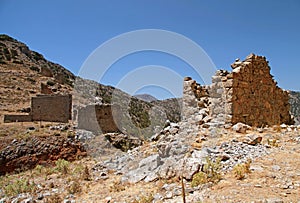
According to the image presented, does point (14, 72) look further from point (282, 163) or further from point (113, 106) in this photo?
point (282, 163)

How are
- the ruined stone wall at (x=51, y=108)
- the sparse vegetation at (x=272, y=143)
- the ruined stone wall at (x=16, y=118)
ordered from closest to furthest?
the sparse vegetation at (x=272, y=143) < the ruined stone wall at (x=16, y=118) < the ruined stone wall at (x=51, y=108)

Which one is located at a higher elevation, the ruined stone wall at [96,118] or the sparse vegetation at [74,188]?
the ruined stone wall at [96,118]

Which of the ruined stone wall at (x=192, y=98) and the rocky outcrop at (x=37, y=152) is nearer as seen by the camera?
the ruined stone wall at (x=192, y=98)

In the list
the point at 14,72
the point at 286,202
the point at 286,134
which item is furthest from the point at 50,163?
the point at 14,72

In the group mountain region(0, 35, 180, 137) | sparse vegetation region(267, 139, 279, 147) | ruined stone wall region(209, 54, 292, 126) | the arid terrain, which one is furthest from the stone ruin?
mountain region(0, 35, 180, 137)

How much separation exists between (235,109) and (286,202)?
3.98m

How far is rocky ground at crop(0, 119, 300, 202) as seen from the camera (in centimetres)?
415

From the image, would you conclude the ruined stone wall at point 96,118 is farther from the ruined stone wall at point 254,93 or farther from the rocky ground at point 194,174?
the ruined stone wall at point 254,93

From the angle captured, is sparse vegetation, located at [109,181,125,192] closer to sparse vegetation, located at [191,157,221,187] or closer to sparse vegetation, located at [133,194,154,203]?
sparse vegetation, located at [133,194,154,203]

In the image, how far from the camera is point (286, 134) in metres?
7.06

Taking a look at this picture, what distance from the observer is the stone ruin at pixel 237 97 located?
7332 millimetres

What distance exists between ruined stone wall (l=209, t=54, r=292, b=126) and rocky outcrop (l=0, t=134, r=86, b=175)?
6.62 meters

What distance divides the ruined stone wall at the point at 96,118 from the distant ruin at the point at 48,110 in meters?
5.10

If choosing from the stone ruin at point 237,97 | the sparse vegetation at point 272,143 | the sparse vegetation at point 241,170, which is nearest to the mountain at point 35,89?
the stone ruin at point 237,97
